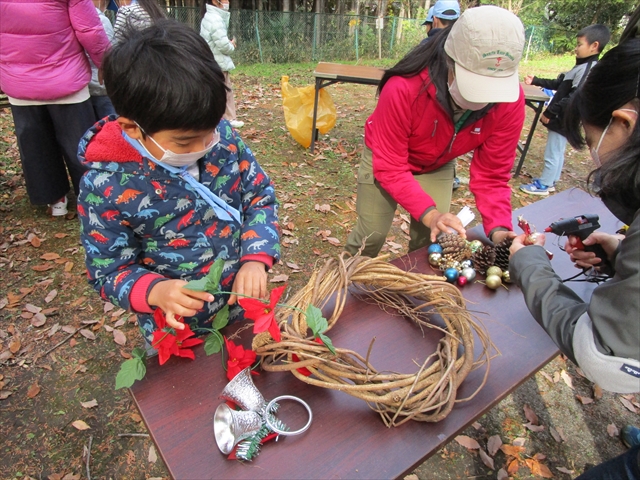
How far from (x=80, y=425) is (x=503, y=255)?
2.38 m

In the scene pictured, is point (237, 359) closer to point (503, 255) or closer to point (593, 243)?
point (503, 255)

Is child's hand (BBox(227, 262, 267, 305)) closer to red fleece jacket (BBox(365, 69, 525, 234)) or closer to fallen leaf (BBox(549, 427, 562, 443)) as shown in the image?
red fleece jacket (BBox(365, 69, 525, 234))

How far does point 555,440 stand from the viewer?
2.42 m

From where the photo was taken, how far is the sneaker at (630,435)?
2.40 meters

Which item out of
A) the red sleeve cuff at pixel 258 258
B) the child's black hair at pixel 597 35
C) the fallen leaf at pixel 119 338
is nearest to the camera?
the red sleeve cuff at pixel 258 258

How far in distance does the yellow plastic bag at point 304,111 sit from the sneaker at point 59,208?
115 inches

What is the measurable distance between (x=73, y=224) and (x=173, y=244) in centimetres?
295

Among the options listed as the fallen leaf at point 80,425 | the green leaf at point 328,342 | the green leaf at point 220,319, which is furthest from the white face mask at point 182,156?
the fallen leaf at point 80,425

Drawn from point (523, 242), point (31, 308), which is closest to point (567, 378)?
point (523, 242)

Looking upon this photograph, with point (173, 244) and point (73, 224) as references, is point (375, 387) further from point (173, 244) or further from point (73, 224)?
point (73, 224)

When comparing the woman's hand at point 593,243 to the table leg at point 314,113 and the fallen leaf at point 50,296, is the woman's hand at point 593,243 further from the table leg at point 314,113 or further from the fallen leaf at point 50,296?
the table leg at point 314,113

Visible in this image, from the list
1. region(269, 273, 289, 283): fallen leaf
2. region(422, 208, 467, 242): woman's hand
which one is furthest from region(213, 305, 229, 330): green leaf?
region(269, 273, 289, 283): fallen leaf

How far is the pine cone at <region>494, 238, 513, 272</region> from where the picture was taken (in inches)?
70.2

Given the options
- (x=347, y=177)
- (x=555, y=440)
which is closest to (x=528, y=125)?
(x=347, y=177)
